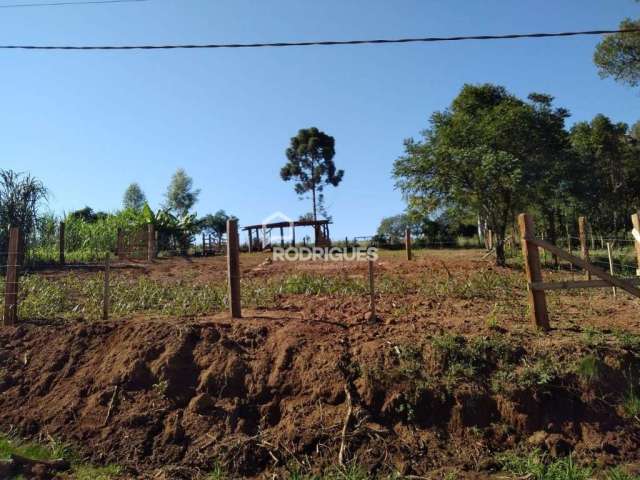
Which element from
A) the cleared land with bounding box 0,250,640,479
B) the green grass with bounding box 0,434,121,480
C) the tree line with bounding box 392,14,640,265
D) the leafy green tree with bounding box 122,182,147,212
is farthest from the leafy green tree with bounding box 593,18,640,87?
the leafy green tree with bounding box 122,182,147,212

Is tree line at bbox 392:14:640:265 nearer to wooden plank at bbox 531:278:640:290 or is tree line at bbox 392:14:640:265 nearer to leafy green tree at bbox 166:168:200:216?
wooden plank at bbox 531:278:640:290

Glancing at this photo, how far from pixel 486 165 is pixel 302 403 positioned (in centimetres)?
1100

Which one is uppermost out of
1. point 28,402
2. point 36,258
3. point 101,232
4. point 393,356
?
point 101,232

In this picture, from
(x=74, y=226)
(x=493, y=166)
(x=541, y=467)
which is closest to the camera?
(x=541, y=467)

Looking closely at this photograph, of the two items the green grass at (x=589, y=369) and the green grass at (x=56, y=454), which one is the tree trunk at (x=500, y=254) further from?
the green grass at (x=56, y=454)

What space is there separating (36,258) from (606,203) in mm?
27503

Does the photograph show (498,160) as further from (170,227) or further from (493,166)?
(170,227)

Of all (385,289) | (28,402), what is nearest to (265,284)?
(385,289)

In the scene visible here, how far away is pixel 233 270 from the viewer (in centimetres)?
656

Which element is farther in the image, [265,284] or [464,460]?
[265,284]

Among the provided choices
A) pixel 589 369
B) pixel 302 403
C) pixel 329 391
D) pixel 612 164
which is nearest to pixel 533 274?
pixel 589 369

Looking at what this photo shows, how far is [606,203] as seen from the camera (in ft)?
89.2

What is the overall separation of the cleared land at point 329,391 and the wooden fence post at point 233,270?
0.23 meters

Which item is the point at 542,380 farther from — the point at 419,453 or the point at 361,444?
the point at 361,444
